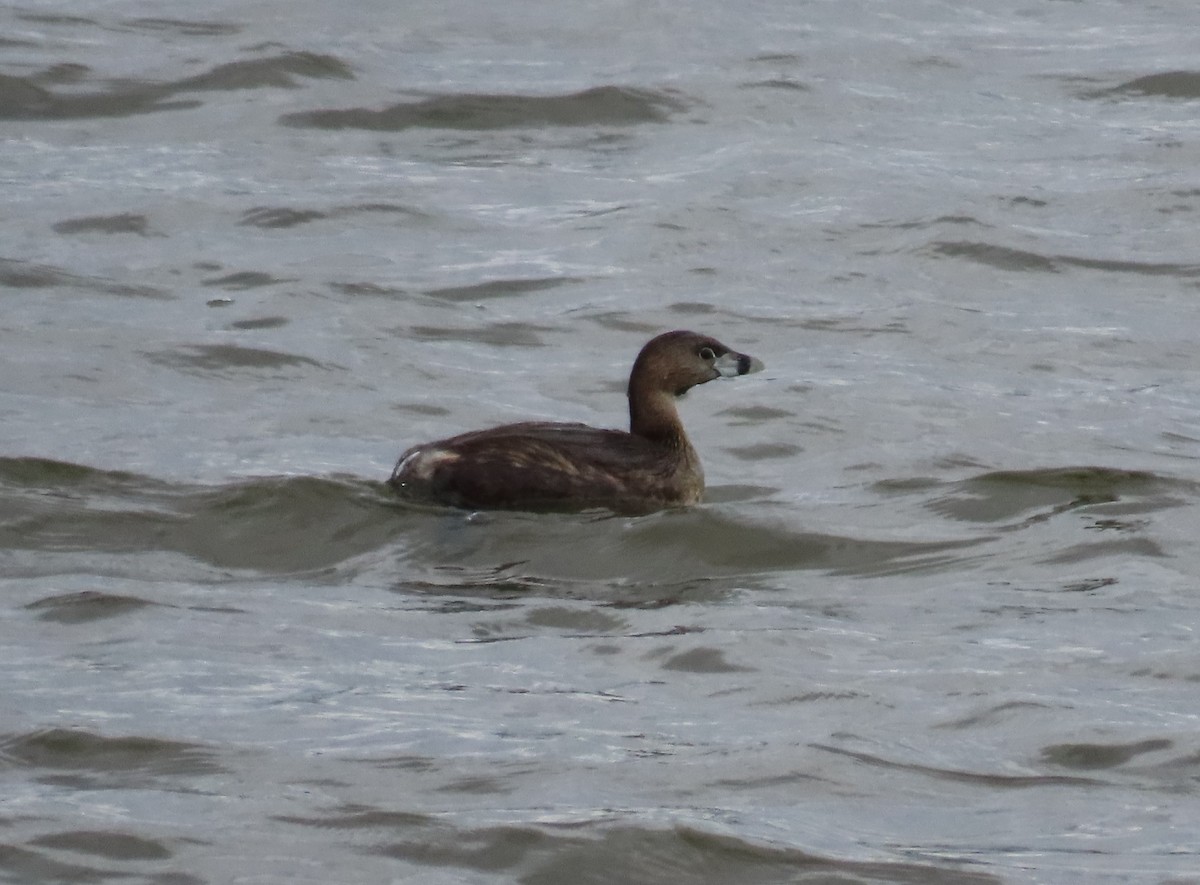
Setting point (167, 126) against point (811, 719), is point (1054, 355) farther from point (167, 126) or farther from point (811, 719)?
point (167, 126)

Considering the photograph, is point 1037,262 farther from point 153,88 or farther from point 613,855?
point 613,855

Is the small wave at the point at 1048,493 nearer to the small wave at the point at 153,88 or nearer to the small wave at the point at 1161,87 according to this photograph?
the small wave at the point at 1161,87

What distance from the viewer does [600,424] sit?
1180 cm

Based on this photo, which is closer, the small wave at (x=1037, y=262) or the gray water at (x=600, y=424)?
the gray water at (x=600, y=424)

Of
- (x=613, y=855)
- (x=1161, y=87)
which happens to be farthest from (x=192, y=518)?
(x=1161, y=87)

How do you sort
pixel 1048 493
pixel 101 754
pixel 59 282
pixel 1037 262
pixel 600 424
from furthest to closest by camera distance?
1. pixel 1037 262
2. pixel 59 282
3. pixel 600 424
4. pixel 1048 493
5. pixel 101 754

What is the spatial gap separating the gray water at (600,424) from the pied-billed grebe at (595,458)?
0.37 feet

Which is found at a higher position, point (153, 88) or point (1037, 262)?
point (153, 88)

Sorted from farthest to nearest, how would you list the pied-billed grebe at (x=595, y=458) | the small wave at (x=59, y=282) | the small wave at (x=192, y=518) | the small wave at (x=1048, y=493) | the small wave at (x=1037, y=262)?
the small wave at (x=1037, y=262)
the small wave at (x=59, y=282)
the small wave at (x=1048, y=493)
the pied-billed grebe at (x=595, y=458)
the small wave at (x=192, y=518)

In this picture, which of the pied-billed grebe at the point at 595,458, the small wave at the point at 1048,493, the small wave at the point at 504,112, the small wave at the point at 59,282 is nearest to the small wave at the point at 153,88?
the small wave at the point at 504,112

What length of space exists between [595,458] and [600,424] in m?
1.97

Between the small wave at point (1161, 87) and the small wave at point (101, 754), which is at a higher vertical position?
the small wave at point (1161, 87)

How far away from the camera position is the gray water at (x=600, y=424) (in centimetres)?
676

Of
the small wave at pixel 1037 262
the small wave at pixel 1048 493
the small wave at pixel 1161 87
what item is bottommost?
the small wave at pixel 1048 493
